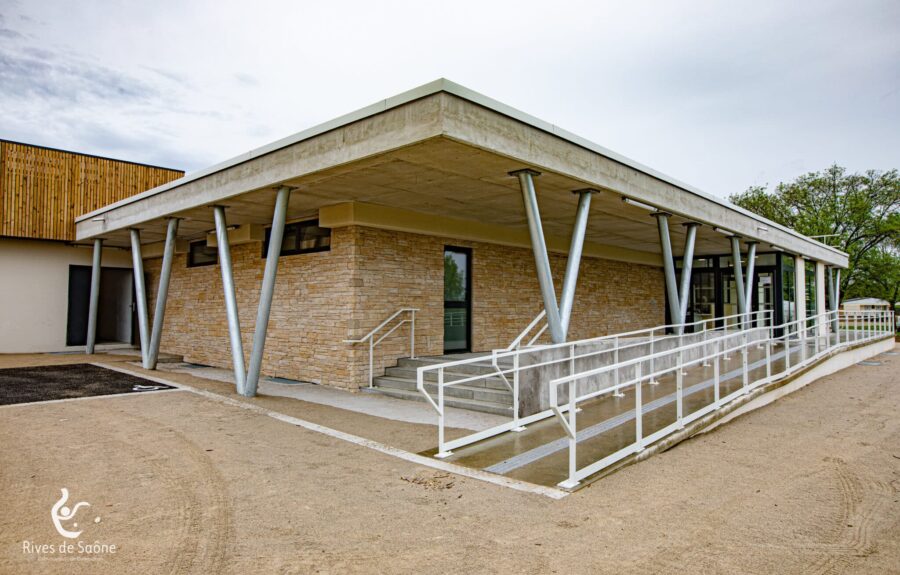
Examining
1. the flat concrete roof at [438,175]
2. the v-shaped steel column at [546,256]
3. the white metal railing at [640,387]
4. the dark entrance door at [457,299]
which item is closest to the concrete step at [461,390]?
the white metal railing at [640,387]

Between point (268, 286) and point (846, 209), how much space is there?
3665 cm

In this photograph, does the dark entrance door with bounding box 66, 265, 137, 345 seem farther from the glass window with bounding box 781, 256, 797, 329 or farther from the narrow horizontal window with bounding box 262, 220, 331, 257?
the glass window with bounding box 781, 256, 797, 329

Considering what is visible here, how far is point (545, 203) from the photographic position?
893 centimetres

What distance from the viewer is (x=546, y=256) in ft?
22.2

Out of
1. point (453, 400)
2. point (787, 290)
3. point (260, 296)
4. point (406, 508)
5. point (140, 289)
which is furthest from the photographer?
point (787, 290)

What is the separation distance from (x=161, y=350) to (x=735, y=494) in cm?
1492

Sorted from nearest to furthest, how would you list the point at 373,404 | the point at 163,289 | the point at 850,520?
the point at 850,520, the point at 373,404, the point at 163,289

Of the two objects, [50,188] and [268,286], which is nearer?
[268,286]

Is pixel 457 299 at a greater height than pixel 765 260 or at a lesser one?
lesser

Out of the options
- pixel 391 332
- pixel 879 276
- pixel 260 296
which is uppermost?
pixel 879 276

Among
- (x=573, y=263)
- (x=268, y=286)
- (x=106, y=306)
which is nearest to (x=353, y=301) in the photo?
(x=268, y=286)

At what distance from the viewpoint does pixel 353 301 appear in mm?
9203

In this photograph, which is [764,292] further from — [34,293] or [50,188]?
[34,293]

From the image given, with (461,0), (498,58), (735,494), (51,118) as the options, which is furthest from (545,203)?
(51,118)
